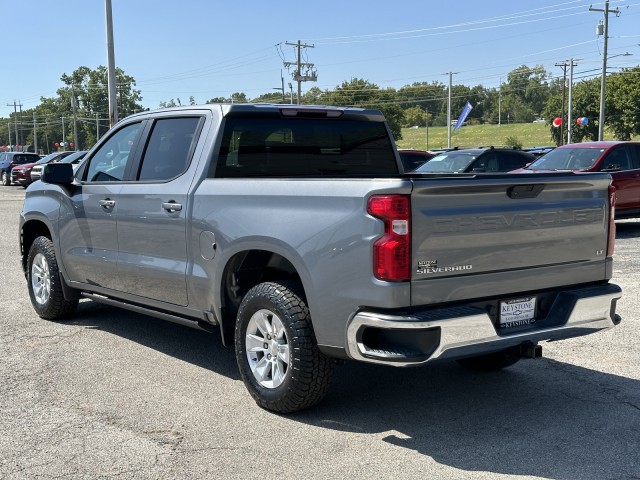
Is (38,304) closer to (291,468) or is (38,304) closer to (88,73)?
(291,468)

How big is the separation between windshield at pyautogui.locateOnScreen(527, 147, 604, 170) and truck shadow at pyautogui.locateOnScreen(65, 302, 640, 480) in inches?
351

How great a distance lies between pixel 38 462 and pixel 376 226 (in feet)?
7.24

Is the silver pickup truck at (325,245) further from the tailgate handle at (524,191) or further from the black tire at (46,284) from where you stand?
the black tire at (46,284)

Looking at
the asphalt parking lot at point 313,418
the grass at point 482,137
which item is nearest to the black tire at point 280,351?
the asphalt parking lot at point 313,418

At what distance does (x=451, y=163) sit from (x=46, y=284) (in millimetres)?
10815

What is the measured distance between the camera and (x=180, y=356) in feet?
20.0

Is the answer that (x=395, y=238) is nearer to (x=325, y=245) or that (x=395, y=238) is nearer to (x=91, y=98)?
(x=325, y=245)

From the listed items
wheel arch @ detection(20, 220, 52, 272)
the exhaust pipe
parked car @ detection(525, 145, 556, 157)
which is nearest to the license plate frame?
the exhaust pipe

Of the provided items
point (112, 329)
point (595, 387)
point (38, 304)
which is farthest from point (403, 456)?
point (38, 304)

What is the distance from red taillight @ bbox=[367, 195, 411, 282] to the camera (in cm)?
391

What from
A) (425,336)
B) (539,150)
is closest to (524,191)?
(425,336)

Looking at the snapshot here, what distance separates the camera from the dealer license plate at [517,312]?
14.2 feet

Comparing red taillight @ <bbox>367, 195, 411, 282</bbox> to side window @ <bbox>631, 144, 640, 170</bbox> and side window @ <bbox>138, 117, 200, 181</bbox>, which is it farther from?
side window @ <bbox>631, 144, 640, 170</bbox>

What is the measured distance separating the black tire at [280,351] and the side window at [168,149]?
135 centimetres
